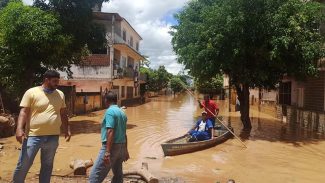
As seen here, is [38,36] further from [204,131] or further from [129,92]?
[129,92]

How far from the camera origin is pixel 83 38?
59.0 feet

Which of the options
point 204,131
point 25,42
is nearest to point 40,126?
point 204,131

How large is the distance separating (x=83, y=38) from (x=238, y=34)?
6.64 meters

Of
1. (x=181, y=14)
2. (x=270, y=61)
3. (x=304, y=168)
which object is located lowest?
(x=304, y=168)

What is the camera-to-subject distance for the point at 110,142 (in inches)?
230

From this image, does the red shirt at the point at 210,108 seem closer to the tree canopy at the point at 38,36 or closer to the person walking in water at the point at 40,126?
the tree canopy at the point at 38,36

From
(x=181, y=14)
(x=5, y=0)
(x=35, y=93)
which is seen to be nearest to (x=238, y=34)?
(x=181, y=14)

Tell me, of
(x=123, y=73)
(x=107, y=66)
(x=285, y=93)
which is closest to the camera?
(x=285, y=93)

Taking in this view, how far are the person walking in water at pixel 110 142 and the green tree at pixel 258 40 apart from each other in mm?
10170

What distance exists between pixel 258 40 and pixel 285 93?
1091cm

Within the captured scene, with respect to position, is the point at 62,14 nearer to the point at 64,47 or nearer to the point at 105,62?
the point at 64,47

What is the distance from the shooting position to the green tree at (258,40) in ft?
51.0

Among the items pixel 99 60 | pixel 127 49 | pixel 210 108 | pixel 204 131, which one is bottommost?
pixel 204 131

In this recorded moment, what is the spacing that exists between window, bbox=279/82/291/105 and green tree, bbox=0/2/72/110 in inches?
568
